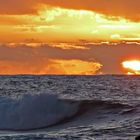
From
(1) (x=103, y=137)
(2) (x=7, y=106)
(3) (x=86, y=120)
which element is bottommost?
(1) (x=103, y=137)

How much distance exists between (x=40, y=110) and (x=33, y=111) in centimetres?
59

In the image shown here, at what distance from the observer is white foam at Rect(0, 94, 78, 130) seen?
121 feet

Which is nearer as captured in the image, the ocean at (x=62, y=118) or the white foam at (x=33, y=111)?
the ocean at (x=62, y=118)

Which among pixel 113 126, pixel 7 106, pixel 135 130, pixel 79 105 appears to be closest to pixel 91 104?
pixel 79 105

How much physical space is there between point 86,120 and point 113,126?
6324mm

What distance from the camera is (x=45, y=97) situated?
4131 cm

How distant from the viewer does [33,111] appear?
3988 cm

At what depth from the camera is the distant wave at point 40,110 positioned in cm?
3681

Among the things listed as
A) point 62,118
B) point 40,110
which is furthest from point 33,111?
point 62,118

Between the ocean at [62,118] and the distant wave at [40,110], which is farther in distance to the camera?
the distant wave at [40,110]

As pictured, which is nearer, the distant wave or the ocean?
the ocean

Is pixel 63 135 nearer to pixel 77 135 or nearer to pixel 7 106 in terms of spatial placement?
pixel 77 135

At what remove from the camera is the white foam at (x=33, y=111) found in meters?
36.8

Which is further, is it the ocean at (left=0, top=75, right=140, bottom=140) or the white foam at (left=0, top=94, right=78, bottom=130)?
the white foam at (left=0, top=94, right=78, bottom=130)
